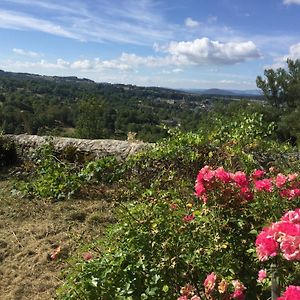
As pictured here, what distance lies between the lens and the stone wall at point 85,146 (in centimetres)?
645

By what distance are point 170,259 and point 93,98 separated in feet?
87.0

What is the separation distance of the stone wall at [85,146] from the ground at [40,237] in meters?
1.11

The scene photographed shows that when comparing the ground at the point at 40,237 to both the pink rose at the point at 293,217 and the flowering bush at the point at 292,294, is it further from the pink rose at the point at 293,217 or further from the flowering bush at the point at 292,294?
the flowering bush at the point at 292,294

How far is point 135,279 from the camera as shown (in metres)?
2.20

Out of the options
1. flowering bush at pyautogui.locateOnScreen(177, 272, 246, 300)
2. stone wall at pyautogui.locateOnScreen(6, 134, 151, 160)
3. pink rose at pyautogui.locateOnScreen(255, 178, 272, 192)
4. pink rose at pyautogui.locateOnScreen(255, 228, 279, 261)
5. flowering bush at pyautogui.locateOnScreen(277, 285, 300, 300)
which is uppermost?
pink rose at pyautogui.locateOnScreen(255, 178, 272, 192)

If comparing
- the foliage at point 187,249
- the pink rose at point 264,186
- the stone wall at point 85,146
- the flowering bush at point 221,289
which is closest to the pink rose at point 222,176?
the foliage at point 187,249

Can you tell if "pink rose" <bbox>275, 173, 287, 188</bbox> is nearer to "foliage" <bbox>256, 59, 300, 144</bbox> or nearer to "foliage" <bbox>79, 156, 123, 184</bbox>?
"foliage" <bbox>79, 156, 123, 184</bbox>

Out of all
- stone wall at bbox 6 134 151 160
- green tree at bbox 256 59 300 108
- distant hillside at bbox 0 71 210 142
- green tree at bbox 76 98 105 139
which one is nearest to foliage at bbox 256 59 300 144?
green tree at bbox 256 59 300 108

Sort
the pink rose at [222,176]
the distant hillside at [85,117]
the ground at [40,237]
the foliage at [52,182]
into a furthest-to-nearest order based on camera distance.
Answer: the distant hillside at [85,117]
the foliage at [52,182]
the ground at [40,237]
the pink rose at [222,176]

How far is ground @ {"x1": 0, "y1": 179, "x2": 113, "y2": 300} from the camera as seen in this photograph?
3441mm

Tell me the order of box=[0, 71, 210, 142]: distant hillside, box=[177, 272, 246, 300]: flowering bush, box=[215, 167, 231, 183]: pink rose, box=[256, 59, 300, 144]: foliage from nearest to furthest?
box=[177, 272, 246, 300]: flowering bush → box=[215, 167, 231, 183]: pink rose → box=[0, 71, 210, 142]: distant hillside → box=[256, 59, 300, 144]: foliage

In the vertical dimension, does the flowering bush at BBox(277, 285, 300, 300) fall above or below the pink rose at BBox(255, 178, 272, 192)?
below

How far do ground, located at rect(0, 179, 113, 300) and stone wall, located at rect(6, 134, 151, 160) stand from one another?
111 cm

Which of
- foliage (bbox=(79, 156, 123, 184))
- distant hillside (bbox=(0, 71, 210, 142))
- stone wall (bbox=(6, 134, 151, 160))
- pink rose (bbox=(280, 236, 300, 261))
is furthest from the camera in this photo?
distant hillside (bbox=(0, 71, 210, 142))
